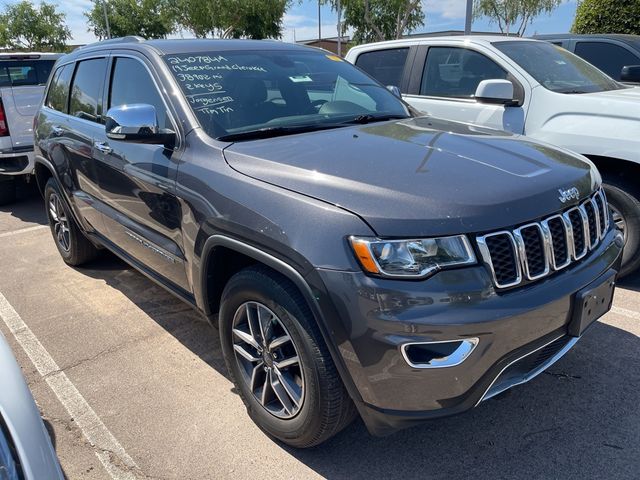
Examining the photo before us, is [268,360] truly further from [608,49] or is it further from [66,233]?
[608,49]

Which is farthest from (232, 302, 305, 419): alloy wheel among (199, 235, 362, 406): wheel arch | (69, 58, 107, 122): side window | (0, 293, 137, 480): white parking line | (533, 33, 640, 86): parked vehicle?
(533, 33, 640, 86): parked vehicle

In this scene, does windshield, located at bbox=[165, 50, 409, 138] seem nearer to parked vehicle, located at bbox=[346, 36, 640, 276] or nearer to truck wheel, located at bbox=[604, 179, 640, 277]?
parked vehicle, located at bbox=[346, 36, 640, 276]

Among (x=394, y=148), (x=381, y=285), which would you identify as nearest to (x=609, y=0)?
(x=394, y=148)

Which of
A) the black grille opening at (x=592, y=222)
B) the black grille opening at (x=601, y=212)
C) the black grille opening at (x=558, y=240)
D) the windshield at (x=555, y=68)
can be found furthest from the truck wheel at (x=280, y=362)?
the windshield at (x=555, y=68)

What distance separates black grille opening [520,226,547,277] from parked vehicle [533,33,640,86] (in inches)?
218

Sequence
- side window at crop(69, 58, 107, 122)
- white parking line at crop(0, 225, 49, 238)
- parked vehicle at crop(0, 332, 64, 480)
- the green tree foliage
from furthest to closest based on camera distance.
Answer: the green tree foliage → white parking line at crop(0, 225, 49, 238) → side window at crop(69, 58, 107, 122) → parked vehicle at crop(0, 332, 64, 480)

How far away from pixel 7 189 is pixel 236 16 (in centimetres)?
2802

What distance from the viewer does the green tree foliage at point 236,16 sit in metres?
32.0

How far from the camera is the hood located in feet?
6.31

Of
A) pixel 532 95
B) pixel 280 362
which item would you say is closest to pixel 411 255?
pixel 280 362

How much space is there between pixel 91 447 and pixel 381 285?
1.74 meters

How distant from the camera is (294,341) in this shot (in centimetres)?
217

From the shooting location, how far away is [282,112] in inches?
119

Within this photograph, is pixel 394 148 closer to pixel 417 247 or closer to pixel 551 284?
pixel 417 247
